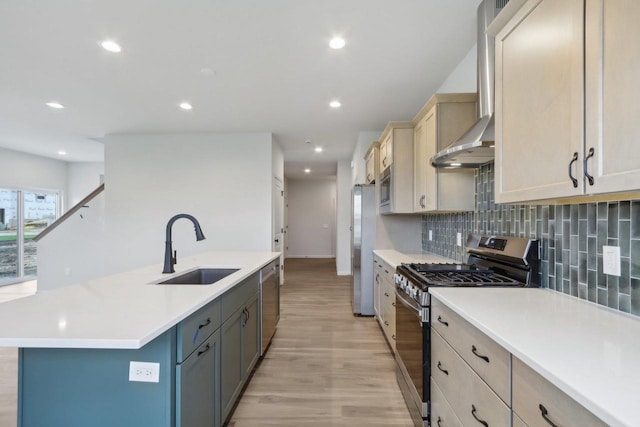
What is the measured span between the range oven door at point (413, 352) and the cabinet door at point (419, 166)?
1.03m

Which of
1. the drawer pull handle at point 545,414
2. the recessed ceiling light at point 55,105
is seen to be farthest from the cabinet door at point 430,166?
the recessed ceiling light at point 55,105

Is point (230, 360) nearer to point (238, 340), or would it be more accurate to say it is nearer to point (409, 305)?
point (238, 340)

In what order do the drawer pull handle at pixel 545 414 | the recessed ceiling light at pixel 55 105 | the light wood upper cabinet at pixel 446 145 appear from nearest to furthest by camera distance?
the drawer pull handle at pixel 545 414, the light wood upper cabinet at pixel 446 145, the recessed ceiling light at pixel 55 105

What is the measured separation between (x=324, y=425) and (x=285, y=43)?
279 cm

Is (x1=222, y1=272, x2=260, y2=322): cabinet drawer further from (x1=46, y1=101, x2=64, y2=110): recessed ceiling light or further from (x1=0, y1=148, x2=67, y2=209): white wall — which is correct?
(x1=0, y1=148, x2=67, y2=209): white wall

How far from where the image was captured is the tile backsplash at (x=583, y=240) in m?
1.24

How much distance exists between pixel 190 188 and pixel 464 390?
499cm

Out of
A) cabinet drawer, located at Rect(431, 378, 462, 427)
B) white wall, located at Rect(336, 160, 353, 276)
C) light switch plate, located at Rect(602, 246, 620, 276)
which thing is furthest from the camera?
white wall, located at Rect(336, 160, 353, 276)

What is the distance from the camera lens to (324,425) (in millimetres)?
2006

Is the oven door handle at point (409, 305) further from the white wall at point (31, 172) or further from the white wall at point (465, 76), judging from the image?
the white wall at point (31, 172)

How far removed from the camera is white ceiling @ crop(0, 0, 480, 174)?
7.25 ft

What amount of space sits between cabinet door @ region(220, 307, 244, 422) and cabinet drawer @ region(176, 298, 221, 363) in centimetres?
16

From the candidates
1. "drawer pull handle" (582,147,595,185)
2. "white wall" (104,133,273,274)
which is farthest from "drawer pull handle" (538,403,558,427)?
"white wall" (104,133,273,274)

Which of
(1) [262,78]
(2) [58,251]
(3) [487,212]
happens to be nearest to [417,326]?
(3) [487,212]
